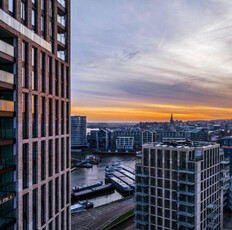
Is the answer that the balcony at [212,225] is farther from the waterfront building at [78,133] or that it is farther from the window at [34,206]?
the waterfront building at [78,133]

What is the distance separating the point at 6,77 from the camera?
16.2 m

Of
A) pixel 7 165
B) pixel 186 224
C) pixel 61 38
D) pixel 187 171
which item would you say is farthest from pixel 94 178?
pixel 7 165

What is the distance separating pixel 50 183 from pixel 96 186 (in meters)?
57.0

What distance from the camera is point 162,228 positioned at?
3566 centimetres

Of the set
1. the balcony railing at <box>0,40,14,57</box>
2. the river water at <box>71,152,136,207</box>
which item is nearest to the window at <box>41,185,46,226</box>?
the balcony railing at <box>0,40,14,57</box>

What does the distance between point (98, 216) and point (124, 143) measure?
11652 cm

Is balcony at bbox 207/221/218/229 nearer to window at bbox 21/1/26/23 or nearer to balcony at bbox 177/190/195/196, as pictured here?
balcony at bbox 177/190/195/196

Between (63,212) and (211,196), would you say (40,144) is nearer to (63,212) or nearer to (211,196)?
(63,212)

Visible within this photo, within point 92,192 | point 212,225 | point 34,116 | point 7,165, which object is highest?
point 34,116

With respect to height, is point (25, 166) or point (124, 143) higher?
point (25, 166)

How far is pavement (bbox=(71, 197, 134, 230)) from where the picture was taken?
46062 millimetres

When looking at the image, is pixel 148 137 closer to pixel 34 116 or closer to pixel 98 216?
pixel 98 216

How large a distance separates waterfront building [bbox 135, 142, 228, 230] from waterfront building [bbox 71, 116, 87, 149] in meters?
140

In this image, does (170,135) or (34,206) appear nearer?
(34,206)
